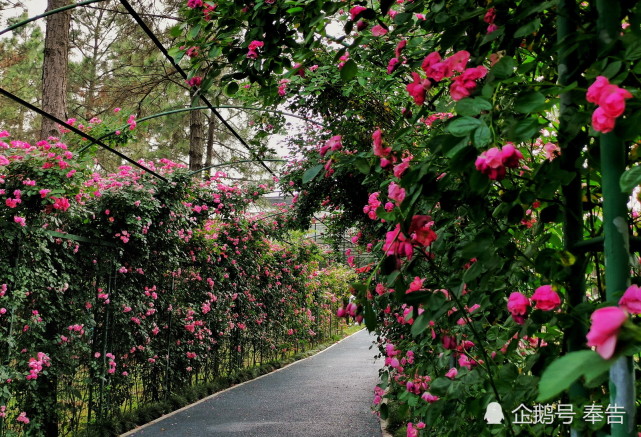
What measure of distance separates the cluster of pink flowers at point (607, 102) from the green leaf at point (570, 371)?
0.30 m

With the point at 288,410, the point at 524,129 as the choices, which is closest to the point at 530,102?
the point at 524,129

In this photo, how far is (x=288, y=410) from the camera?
660 centimetres

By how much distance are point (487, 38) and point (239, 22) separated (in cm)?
94

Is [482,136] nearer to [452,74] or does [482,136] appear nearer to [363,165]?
[452,74]

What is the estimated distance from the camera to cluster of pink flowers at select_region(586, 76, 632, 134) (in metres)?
0.60

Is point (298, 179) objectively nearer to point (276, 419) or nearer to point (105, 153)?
point (276, 419)

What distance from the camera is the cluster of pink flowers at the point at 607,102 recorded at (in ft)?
1.96

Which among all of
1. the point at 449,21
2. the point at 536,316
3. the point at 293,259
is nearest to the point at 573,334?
the point at 536,316

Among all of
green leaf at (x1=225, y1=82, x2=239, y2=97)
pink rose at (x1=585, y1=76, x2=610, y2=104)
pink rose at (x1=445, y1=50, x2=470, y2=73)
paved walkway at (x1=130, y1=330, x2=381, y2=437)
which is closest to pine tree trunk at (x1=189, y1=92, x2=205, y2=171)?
paved walkway at (x1=130, y1=330, x2=381, y2=437)

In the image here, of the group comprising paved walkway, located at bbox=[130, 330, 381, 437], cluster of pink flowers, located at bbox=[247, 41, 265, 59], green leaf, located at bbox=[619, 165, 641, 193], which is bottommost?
paved walkway, located at bbox=[130, 330, 381, 437]

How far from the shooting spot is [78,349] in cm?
491

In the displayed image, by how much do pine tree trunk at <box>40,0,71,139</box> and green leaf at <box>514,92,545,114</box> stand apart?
7246 millimetres

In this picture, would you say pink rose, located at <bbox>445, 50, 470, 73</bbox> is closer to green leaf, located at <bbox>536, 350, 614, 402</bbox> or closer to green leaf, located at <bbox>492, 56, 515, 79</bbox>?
green leaf, located at <bbox>492, 56, 515, 79</bbox>

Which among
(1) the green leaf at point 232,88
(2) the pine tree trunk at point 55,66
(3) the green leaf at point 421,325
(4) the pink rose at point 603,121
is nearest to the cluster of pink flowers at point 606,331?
(4) the pink rose at point 603,121
